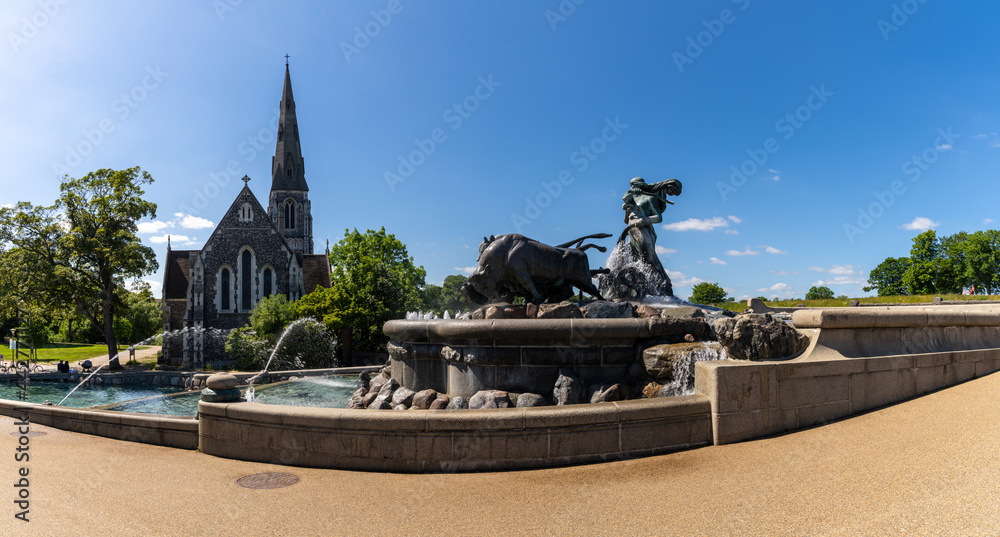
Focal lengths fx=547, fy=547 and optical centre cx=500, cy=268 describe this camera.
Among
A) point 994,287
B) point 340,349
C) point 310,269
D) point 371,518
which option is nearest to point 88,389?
point 340,349

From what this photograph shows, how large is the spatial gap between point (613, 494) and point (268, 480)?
3.39m

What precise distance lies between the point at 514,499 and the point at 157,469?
13.2ft

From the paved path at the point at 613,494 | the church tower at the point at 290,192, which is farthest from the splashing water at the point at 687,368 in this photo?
the church tower at the point at 290,192

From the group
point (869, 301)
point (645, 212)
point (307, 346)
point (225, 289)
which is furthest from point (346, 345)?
point (869, 301)

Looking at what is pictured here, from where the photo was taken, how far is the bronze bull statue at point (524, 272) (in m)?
10.3

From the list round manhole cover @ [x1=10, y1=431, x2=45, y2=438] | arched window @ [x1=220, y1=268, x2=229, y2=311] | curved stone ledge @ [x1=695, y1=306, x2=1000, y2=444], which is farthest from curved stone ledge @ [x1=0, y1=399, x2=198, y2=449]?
arched window @ [x1=220, y1=268, x2=229, y2=311]

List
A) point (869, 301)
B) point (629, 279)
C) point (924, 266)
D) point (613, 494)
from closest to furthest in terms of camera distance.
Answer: point (613, 494) < point (629, 279) < point (869, 301) < point (924, 266)

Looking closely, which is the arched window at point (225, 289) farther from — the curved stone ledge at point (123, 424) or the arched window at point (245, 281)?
the curved stone ledge at point (123, 424)

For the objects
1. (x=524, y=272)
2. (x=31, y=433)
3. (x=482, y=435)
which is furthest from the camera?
(x=524, y=272)

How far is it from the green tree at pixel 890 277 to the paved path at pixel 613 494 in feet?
220

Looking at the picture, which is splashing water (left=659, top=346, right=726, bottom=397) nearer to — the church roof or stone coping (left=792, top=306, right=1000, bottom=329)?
stone coping (left=792, top=306, right=1000, bottom=329)

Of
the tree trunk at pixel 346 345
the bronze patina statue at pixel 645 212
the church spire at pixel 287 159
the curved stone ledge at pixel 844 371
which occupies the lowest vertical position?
the tree trunk at pixel 346 345

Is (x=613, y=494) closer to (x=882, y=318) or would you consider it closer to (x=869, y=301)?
(x=882, y=318)

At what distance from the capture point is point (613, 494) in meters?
4.71
